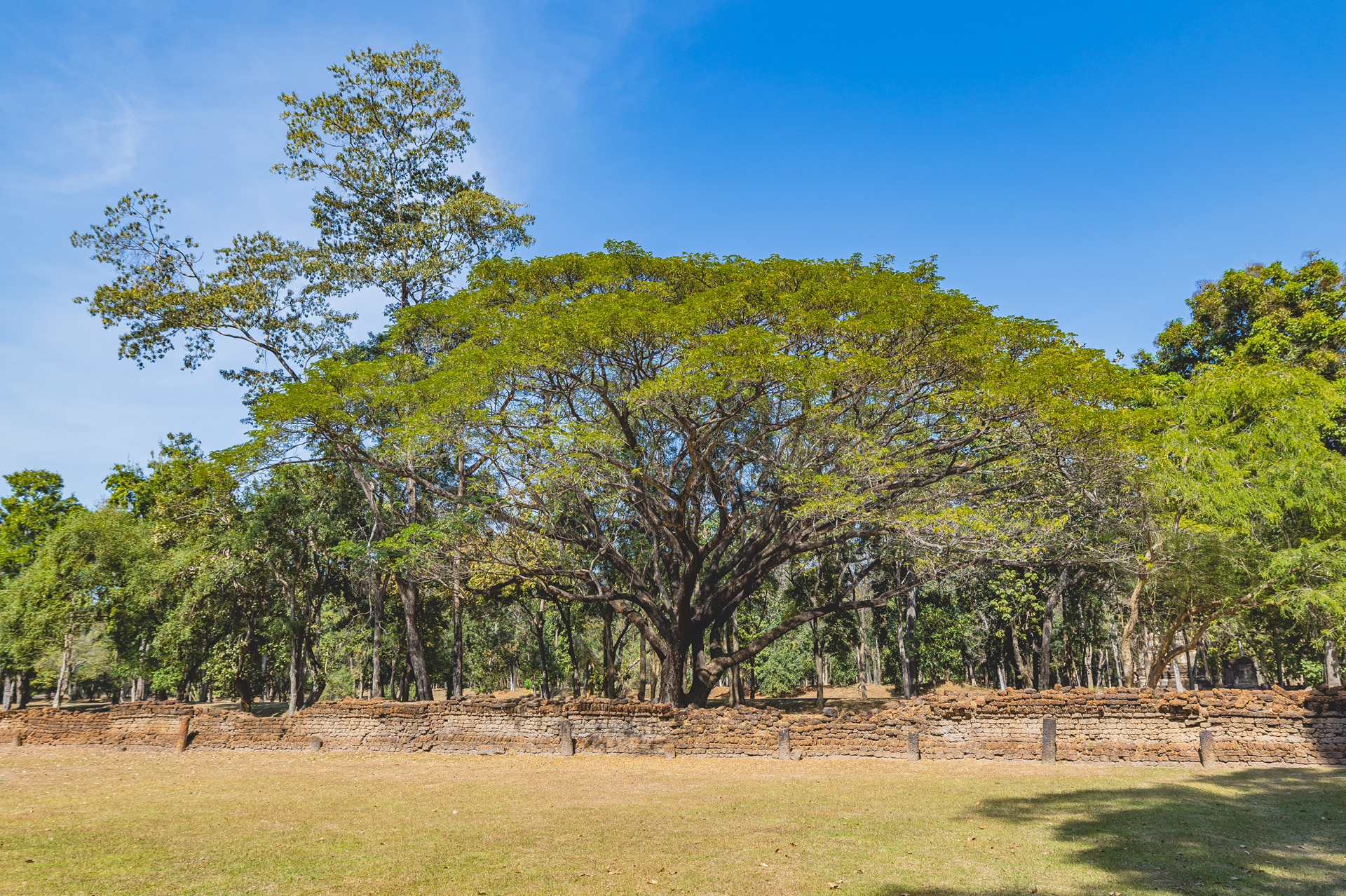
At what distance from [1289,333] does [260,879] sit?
26.5 m

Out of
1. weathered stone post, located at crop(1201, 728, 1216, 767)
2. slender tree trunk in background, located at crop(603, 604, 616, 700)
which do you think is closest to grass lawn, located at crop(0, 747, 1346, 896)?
weathered stone post, located at crop(1201, 728, 1216, 767)

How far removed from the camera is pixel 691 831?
25.0 ft

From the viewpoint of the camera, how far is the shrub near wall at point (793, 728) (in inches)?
474

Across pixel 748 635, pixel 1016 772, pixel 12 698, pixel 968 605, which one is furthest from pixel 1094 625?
pixel 12 698

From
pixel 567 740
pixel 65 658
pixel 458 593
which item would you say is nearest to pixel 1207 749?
pixel 567 740

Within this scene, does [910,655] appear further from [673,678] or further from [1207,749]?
[1207,749]

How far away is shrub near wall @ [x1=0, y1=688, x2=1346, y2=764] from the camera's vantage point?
1204 centimetres

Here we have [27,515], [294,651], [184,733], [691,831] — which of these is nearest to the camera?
[691,831]

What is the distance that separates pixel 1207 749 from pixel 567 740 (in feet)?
35.0

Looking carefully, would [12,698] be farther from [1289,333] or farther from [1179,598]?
[1289,333]

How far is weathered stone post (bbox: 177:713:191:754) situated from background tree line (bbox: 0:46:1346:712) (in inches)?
204

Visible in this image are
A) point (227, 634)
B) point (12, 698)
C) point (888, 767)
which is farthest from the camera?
point (12, 698)

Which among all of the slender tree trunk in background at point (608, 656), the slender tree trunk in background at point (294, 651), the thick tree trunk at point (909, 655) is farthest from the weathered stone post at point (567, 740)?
the thick tree trunk at point (909, 655)

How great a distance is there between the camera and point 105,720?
1772 centimetres
